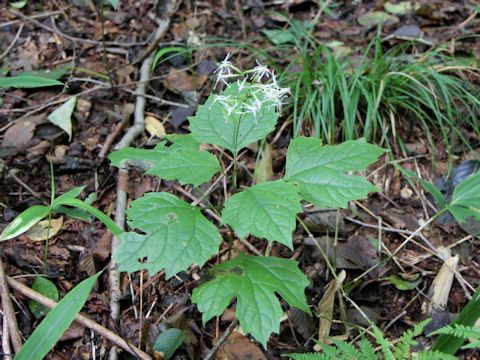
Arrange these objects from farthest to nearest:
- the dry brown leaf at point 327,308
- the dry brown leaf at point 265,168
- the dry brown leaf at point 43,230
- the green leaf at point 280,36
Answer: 1. the green leaf at point 280,36
2. the dry brown leaf at point 265,168
3. the dry brown leaf at point 43,230
4. the dry brown leaf at point 327,308

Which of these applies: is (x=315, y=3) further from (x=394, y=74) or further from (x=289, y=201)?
(x=289, y=201)

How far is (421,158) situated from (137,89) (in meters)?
1.80

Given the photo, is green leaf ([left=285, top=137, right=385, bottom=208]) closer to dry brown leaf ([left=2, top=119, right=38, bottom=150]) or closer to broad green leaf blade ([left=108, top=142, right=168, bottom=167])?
broad green leaf blade ([left=108, top=142, right=168, bottom=167])

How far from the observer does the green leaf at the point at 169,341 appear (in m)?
1.97

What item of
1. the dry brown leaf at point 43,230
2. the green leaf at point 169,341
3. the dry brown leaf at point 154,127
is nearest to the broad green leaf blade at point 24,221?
the dry brown leaf at point 43,230

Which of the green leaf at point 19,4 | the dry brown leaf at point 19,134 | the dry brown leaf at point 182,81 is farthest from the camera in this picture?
the green leaf at point 19,4

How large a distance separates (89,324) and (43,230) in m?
0.67

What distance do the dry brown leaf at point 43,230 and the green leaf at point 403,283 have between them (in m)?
1.63

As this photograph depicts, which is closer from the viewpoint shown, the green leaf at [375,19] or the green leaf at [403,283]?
the green leaf at [403,283]

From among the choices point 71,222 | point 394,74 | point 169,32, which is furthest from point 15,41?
point 394,74

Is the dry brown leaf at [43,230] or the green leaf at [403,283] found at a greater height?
the dry brown leaf at [43,230]

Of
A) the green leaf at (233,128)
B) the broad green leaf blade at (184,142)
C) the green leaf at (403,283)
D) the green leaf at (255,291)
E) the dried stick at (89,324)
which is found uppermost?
the green leaf at (233,128)

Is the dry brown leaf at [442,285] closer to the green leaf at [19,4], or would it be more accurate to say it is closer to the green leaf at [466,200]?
the green leaf at [466,200]

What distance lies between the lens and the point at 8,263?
7.41 feet
